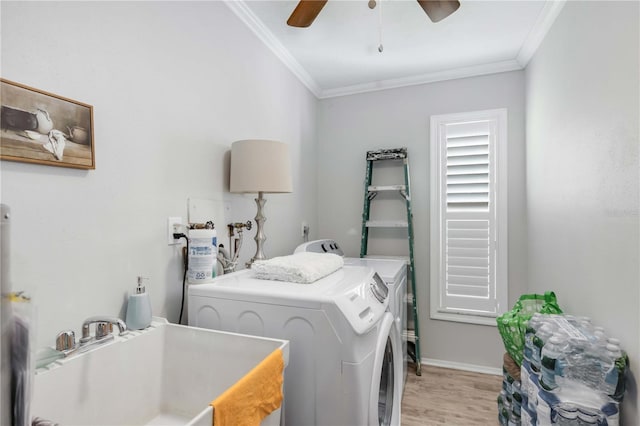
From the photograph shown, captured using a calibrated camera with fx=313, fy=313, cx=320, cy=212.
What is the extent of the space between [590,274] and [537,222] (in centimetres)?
87

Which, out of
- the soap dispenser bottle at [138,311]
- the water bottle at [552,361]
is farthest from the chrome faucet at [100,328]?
the water bottle at [552,361]

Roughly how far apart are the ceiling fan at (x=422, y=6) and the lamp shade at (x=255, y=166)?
0.67 meters

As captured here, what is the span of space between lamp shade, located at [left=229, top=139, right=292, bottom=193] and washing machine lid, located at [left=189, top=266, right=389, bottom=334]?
473 millimetres

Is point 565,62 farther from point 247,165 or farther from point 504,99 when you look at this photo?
point 247,165

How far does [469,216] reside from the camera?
2645mm

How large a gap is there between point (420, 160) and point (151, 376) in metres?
2.50

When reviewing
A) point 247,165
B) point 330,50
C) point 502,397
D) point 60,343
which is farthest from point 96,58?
point 502,397

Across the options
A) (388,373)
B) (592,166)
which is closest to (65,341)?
(388,373)

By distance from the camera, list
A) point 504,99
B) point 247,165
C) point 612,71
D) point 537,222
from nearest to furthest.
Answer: point 612,71 → point 247,165 → point 537,222 → point 504,99

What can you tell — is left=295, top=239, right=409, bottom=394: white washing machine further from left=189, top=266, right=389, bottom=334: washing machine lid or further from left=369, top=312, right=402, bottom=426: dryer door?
left=189, top=266, right=389, bottom=334: washing machine lid

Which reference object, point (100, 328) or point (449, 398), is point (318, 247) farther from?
point (100, 328)

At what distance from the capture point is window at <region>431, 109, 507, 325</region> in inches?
102

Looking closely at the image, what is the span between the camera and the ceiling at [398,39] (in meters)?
1.90

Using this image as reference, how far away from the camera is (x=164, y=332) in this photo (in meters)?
1.19
